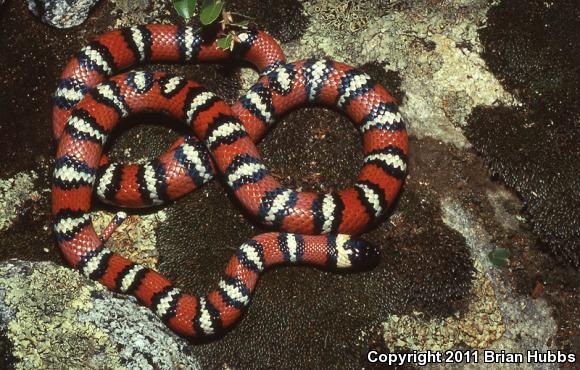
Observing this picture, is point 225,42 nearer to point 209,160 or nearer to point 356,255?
point 209,160

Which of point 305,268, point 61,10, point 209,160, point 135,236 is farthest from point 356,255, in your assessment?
point 61,10

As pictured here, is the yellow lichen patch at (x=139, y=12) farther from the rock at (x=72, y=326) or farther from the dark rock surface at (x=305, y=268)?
the rock at (x=72, y=326)

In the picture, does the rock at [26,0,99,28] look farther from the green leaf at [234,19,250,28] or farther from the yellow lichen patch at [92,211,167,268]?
the yellow lichen patch at [92,211,167,268]

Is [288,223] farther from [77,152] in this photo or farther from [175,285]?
[77,152]

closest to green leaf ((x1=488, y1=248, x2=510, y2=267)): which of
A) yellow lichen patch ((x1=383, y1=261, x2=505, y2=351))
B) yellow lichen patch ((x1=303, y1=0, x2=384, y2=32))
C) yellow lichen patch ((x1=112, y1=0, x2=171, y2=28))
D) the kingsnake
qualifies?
yellow lichen patch ((x1=383, y1=261, x2=505, y2=351))

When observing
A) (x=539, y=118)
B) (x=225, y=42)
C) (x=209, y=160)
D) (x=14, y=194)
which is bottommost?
(x=14, y=194)
